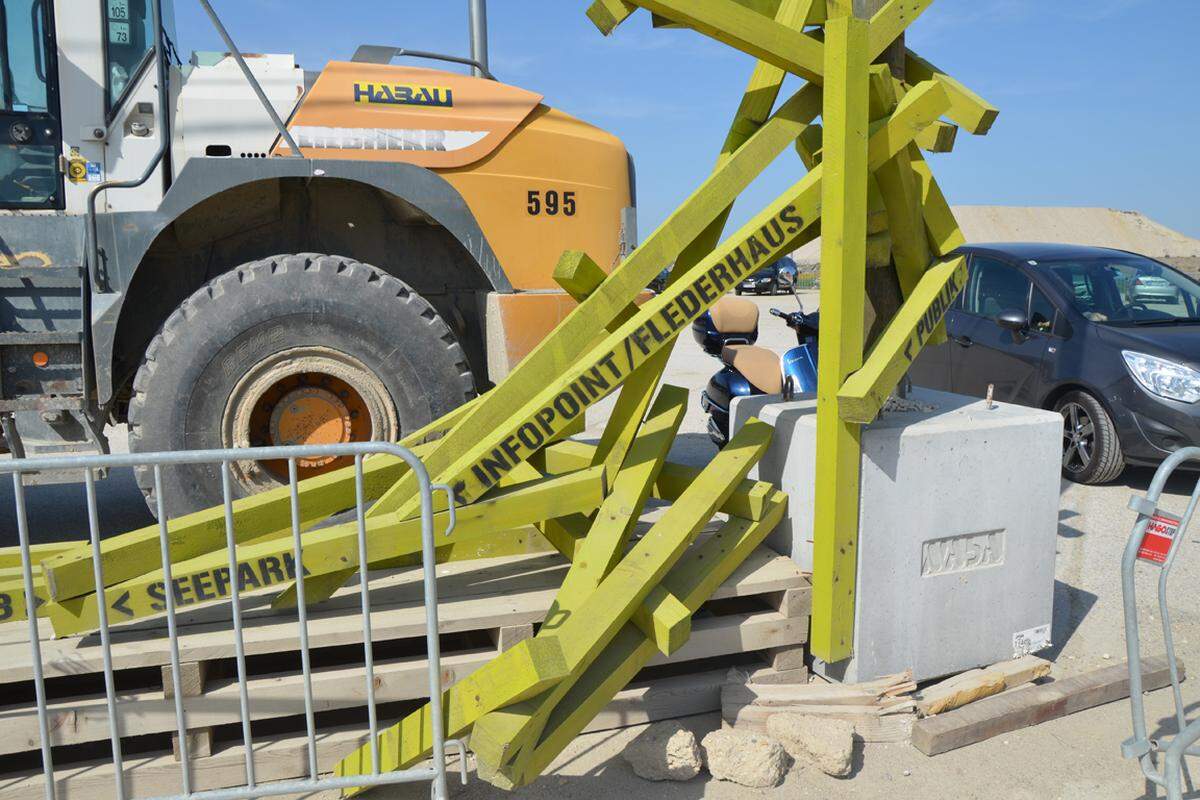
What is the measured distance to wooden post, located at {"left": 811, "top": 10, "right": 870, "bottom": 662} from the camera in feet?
10.2

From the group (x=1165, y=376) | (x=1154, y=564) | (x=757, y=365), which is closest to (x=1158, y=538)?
(x=1154, y=564)

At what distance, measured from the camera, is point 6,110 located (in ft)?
14.9

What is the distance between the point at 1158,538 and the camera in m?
2.58

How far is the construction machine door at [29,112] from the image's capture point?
14.9ft

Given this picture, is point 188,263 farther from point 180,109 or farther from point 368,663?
point 368,663

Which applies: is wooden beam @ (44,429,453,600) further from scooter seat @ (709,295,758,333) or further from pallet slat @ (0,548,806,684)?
scooter seat @ (709,295,758,333)

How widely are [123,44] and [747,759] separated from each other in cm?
451

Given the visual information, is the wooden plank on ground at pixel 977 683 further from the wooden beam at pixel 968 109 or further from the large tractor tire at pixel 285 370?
the large tractor tire at pixel 285 370

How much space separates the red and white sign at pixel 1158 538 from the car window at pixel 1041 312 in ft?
15.1

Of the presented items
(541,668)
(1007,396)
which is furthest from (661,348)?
(1007,396)

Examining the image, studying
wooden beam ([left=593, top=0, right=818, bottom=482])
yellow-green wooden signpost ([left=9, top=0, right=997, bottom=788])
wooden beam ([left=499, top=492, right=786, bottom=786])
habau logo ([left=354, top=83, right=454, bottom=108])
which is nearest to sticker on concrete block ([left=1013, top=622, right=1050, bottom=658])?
yellow-green wooden signpost ([left=9, top=0, right=997, bottom=788])

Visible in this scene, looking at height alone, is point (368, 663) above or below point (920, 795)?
above

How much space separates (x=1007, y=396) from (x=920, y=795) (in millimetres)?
4706

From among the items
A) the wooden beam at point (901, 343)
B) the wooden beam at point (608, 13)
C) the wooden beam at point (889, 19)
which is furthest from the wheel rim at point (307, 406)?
the wooden beam at point (889, 19)
